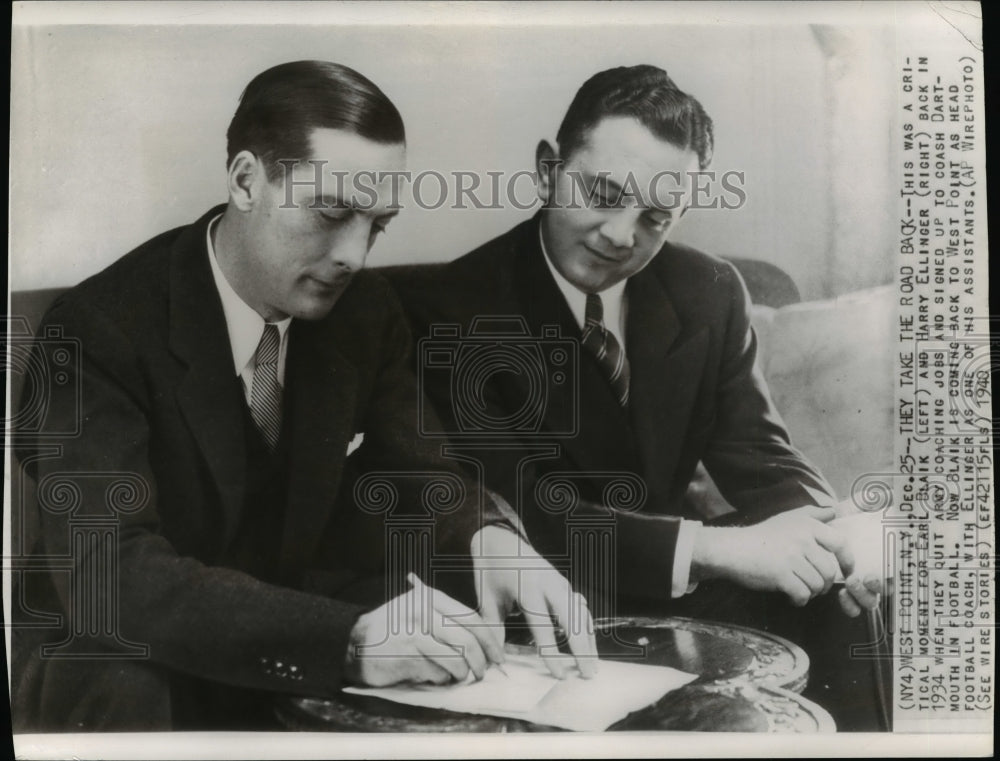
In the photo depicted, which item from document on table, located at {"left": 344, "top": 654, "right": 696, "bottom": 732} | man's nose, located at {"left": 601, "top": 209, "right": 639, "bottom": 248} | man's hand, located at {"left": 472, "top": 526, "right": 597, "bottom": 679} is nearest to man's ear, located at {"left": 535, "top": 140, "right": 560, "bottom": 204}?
man's nose, located at {"left": 601, "top": 209, "right": 639, "bottom": 248}

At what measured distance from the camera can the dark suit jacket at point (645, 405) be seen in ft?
11.9

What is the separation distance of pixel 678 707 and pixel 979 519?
1.30 m

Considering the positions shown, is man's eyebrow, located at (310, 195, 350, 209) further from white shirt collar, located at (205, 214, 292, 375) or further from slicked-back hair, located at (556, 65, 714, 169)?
slicked-back hair, located at (556, 65, 714, 169)

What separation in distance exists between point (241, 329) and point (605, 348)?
129 cm

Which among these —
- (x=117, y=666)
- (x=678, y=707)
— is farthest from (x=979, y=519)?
(x=117, y=666)

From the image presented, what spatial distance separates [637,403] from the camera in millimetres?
3658

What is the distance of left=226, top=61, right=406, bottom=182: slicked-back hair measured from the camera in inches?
140

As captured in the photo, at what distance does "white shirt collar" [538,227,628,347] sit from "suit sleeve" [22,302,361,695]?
1319mm

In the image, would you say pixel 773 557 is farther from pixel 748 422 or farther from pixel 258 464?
pixel 258 464

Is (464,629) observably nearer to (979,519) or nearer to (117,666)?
(117,666)

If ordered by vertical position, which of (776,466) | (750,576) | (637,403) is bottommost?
(750,576)

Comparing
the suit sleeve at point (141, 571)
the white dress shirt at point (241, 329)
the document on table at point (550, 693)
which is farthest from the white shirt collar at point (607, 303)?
the suit sleeve at point (141, 571)

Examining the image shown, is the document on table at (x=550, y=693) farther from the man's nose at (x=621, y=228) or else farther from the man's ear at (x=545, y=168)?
the man's ear at (x=545, y=168)

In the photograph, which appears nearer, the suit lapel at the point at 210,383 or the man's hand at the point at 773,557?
the suit lapel at the point at 210,383
